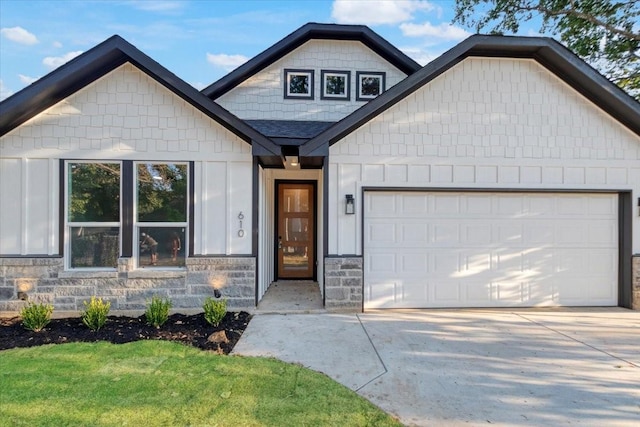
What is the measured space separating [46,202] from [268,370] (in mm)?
5227

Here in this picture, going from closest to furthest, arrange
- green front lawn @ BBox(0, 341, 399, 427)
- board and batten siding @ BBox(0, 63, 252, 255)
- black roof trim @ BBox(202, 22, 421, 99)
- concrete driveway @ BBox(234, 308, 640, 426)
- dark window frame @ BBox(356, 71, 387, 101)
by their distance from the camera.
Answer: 1. green front lawn @ BBox(0, 341, 399, 427)
2. concrete driveway @ BBox(234, 308, 640, 426)
3. board and batten siding @ BBox(0, 63, 252, 255)
4. black roof trim @ BBox(202, 22, 421, 99)
5. dark window frame @ BBox(356, 71, 387, 101)

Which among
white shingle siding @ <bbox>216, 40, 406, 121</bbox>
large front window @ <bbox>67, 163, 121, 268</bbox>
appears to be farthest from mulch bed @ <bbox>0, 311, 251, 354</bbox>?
white shingle siding @ <bbox>216, 40, 406, 121</bbox>

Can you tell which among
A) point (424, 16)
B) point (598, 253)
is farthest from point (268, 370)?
point (424, 16)

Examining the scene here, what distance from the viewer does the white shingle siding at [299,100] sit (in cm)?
966

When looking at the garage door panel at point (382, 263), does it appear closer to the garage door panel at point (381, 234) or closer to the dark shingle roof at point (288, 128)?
the garage door panel at point (381, 234)

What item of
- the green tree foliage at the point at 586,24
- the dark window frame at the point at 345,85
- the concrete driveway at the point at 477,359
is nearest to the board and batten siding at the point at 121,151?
the concrete driveway at the point at 477,359

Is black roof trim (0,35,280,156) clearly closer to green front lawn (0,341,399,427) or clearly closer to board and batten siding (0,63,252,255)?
board and batten siding (0,63,252,255)

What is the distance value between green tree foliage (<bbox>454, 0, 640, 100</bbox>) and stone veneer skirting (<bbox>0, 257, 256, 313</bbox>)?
13.6 metres

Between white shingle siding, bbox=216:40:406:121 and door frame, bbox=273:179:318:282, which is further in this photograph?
door frame, bbox=273:179:318:282

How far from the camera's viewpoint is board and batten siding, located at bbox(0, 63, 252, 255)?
6359 mm

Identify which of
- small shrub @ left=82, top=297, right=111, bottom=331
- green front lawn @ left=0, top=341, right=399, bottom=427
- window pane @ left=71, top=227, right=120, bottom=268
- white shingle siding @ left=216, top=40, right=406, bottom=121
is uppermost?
white shingle siding @ left=216, top=40, right=406, bottom=121

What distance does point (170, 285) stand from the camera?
21.6ft

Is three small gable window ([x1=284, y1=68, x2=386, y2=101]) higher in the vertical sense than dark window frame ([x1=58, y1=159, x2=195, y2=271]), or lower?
higher

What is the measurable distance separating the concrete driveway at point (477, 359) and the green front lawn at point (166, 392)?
0.41 metres
